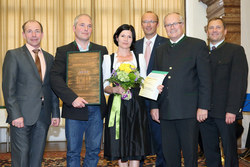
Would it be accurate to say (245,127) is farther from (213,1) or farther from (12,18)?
(12,18)

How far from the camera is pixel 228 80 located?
10.7ft

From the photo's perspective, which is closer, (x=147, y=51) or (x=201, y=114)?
(x=201, y=114)

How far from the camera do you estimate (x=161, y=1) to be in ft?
24.2

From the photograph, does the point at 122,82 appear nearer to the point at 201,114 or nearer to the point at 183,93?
the point at 183,93

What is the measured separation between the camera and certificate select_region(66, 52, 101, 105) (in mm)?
3051

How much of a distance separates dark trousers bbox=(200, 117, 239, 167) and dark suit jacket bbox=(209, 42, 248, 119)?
122 millimetres

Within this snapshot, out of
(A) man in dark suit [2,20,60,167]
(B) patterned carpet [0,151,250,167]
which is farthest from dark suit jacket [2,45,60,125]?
(B) patterned carpet [0,151,250,167]

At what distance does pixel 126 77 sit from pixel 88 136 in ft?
2.46

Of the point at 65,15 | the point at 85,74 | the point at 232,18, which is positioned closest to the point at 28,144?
the point at 85,74

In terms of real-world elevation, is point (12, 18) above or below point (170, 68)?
above

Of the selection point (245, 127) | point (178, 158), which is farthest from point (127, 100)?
point (245, 127)

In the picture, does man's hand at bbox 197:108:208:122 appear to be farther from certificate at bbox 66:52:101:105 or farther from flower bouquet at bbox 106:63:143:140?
certificate at bbox 66:52:101:105

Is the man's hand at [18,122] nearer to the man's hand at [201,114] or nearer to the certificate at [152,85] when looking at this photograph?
the certificate at [152,85]

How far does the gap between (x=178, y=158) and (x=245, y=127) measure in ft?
10.2
